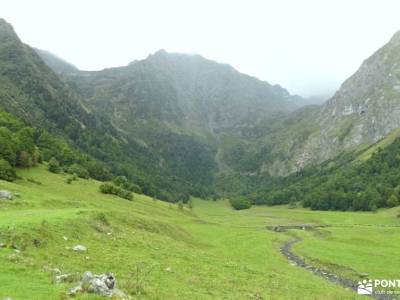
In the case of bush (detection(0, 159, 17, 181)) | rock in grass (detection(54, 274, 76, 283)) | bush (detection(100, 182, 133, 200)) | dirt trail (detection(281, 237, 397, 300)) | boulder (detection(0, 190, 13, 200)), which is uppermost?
bush (detection(0, 159, 17, 181))

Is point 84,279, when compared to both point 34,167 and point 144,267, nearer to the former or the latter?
point 144,267

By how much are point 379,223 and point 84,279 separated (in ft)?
413

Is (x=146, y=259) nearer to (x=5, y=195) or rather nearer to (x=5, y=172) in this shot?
(x=5, y=195)

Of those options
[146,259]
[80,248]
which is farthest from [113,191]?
[80,248]

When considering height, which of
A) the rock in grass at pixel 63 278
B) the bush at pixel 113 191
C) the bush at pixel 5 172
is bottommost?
the bush at pixel 113 191

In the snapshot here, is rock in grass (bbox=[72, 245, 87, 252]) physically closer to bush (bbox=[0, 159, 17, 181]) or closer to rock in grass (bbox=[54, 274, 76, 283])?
rock in grass (bbox=[54, 274, 76, 283])

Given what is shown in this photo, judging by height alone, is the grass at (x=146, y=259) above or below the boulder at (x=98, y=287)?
below

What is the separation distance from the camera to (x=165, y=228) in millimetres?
69312

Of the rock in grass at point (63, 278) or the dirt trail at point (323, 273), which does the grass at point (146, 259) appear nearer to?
the rock in grass at point (63, 278)

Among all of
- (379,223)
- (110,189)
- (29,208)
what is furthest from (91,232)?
(379,223)

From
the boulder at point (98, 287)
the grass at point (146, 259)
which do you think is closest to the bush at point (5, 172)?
the grass at point (146, 259)

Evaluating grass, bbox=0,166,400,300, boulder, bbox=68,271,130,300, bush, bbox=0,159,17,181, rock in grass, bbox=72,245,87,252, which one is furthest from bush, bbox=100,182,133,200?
boulder, bbox=68,271,130,300

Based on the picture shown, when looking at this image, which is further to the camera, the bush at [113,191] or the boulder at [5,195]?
the bush at [113,191]

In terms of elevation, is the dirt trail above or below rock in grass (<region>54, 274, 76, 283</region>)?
below
